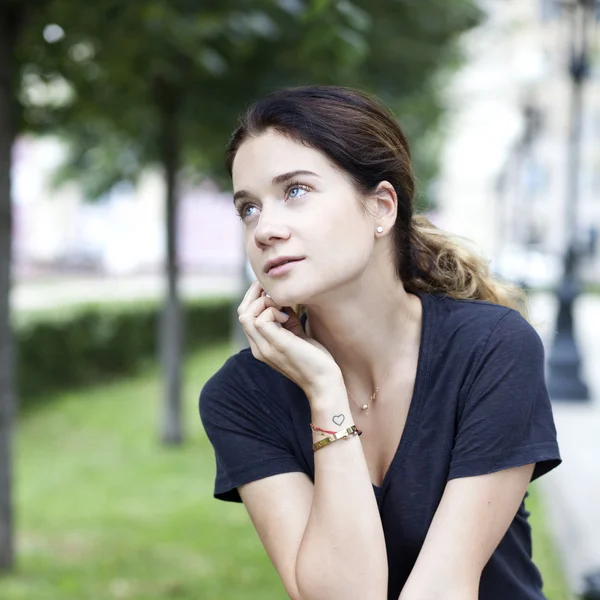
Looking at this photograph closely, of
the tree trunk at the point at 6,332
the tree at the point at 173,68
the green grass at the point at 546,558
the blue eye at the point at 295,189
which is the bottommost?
the green grass at the point at 546,558

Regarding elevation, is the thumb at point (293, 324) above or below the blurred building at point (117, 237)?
above

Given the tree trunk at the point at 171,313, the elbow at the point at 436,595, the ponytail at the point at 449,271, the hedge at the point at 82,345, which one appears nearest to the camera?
the elbow at the point at 436,595

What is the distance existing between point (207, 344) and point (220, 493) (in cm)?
1563

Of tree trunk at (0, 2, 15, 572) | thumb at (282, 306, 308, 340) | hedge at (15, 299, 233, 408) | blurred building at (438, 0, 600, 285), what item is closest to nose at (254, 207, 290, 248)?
thumb at (282, 306, 308, 340)

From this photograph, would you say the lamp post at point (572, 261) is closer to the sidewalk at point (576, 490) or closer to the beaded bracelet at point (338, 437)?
the sidewalk at point (576, 490)

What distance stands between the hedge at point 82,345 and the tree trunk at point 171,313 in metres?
2.38

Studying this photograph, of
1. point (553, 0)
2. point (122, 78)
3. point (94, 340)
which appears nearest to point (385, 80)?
point (122, 78)

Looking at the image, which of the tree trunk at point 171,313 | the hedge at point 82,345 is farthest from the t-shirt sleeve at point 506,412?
the hedge at point 82,345

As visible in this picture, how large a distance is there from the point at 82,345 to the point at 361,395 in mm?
10994

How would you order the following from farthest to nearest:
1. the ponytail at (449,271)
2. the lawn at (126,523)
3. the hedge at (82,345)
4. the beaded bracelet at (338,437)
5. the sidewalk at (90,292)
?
1. the sidewalk at (90,292)
2. the hedge at (82,345)
3. the lawn at (126,523)
4. the ponytail at (449,271)
5. the beaded bracelet at (338,437)

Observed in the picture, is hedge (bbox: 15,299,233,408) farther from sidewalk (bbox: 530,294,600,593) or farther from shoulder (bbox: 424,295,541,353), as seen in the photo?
shoulder (bbox: 424,295,541,353)

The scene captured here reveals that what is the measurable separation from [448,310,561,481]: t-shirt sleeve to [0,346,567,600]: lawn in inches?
121

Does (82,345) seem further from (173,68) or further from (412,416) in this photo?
(412,416)

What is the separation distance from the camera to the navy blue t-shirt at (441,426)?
201 centimetres
